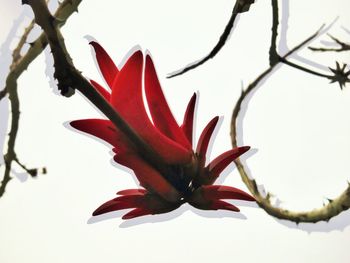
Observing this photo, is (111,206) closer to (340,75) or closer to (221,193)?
(221,193)

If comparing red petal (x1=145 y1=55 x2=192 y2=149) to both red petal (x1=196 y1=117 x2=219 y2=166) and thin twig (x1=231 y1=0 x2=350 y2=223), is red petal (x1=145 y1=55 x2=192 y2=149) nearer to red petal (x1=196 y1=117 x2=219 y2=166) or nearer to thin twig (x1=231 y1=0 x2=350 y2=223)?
red petal (x1=196 y1=117 x2=219 y2=166)

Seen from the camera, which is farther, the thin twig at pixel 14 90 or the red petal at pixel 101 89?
the thin twig at pixel 14 90

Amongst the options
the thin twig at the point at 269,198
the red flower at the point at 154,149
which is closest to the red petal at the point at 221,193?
the red flower at the point at 154,149

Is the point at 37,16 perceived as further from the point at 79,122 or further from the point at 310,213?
the point at 310,213

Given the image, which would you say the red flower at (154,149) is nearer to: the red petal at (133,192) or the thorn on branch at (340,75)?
the red petal at (133,192)

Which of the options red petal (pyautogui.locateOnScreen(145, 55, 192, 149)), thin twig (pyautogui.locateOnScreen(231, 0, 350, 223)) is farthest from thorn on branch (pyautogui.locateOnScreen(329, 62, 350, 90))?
red petal (pyautogui.locateOnScreen(145, 55, 192, 149))

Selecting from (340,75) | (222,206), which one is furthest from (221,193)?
(340,75)

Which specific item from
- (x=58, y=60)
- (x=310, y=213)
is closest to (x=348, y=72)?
(x=310, y=213)
